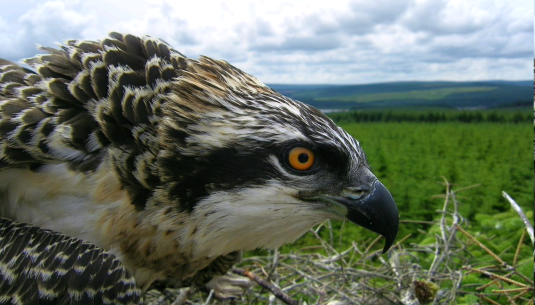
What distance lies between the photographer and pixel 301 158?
9.08 feet

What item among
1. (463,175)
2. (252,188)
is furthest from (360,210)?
(463,175)

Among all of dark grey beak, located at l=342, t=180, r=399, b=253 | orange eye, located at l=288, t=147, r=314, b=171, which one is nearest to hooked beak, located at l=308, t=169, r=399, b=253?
dark grey beak, located at l=342, t=180, r=399, b=253

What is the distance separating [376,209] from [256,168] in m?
0.83

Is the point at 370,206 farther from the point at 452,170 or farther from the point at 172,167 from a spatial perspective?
the point at 452,170

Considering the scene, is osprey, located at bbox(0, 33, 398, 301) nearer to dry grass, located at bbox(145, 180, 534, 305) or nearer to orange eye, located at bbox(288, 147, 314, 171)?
orange eye, located at bbox(288, 147, 314, 171)

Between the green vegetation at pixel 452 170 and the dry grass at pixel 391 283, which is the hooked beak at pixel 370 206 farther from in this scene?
the dry grass at pixel 391 283

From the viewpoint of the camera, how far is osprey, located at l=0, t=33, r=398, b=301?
274 cm

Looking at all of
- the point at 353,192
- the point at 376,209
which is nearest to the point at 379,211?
the point at 376,209

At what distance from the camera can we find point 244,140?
2715 millimetres

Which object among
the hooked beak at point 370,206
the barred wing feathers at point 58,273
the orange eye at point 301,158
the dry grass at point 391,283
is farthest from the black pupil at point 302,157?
the dry grass at point 391,283

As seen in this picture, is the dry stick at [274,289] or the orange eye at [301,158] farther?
the dry stick at [274,289]

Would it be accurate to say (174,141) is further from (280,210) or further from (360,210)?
(360,210)

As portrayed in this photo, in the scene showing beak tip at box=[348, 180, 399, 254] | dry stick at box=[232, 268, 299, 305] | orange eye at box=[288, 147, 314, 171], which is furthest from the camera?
dry stick at box=[232, 268, 299, 305]

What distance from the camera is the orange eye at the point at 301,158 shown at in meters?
2.74
